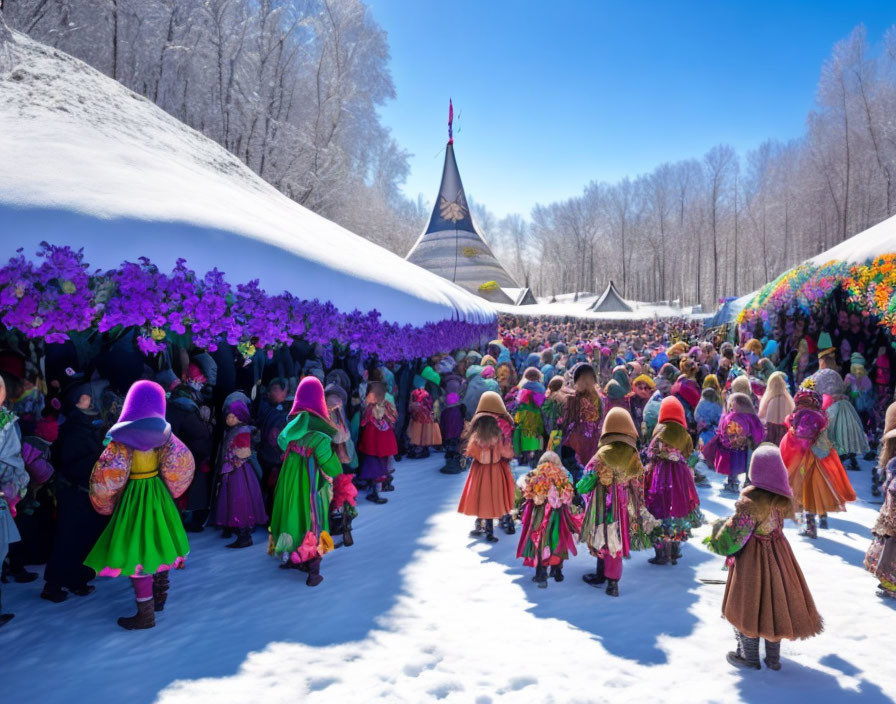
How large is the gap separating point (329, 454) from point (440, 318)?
624 cm

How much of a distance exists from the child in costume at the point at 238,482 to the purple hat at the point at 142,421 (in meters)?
1.42

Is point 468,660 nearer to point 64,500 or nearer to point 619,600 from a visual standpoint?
point 619,600

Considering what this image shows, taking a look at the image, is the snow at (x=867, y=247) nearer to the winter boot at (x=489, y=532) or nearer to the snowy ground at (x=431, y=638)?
the snowy ground at (x=431, y=638)

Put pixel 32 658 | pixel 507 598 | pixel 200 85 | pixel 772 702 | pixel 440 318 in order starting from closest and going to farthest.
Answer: pixel 772 702 < pixel 32 658 < pixel 507 598 < pixel 440 318 < pixel 200 85

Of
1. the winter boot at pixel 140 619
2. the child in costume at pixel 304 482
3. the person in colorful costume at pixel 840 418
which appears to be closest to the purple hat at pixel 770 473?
the child in costume at pixel 304 482

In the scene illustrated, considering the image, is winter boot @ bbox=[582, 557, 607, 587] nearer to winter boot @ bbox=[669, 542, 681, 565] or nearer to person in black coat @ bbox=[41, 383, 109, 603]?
winter boot @ bbox=[669, 542, 681, 565]

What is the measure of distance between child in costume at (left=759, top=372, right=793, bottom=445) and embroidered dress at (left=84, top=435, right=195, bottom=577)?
7.28 metres

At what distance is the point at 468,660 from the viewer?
3.70 m

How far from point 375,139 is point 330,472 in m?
33.8

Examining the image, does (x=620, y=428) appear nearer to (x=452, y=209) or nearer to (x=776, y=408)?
(x=776, y=408)

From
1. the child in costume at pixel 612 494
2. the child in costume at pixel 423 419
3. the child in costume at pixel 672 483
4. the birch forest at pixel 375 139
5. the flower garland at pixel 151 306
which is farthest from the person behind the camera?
the birch forest at pixel 375 139

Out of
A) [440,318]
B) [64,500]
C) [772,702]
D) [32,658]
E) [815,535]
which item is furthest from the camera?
[440,318]

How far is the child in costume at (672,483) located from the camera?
4.95 meters

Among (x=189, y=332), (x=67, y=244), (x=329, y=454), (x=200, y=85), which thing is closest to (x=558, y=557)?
(x=329, y=454)
